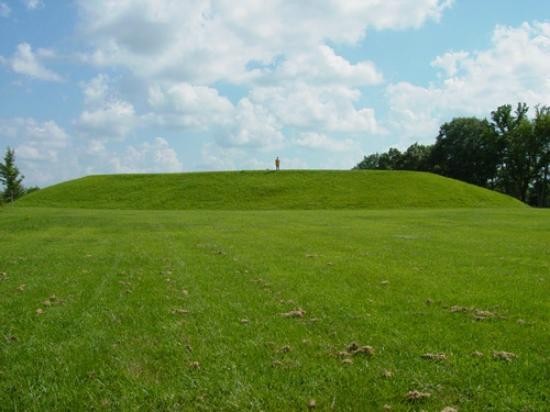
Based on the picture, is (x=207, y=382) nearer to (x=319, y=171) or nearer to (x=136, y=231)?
(x=136, y=231)

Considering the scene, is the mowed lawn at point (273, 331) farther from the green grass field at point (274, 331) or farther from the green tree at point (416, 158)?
the green tree at point (416, 158)

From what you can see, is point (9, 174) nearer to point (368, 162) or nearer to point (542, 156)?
point (542, 156)

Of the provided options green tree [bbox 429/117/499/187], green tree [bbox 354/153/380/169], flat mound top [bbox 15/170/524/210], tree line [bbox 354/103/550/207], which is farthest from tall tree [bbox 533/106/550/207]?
green tree [bbox 354/153/380/169]

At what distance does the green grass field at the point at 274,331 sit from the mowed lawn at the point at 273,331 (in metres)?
0.03

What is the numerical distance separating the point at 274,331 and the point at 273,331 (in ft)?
0.05

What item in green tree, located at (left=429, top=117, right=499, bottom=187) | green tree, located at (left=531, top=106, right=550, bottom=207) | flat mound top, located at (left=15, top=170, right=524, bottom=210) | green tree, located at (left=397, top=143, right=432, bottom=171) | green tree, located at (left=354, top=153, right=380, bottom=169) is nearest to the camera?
flat mound top, located at (left=15, top=170, right=524, bottom=210)

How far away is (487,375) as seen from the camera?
617 centimetres

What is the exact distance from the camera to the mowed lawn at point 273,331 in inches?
228

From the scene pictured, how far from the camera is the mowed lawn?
19.0ft

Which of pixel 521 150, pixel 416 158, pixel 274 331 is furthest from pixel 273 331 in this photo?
pixel 416 158

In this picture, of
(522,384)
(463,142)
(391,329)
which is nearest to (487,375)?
(522,384)

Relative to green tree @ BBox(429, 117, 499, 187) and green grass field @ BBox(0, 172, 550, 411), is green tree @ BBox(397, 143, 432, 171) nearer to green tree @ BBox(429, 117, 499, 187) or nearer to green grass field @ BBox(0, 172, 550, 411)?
green tree @ BBox(429, 117, 499, 187)

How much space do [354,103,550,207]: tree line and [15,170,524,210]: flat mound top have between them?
26.6 metres

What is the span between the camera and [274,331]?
8.02 meters
